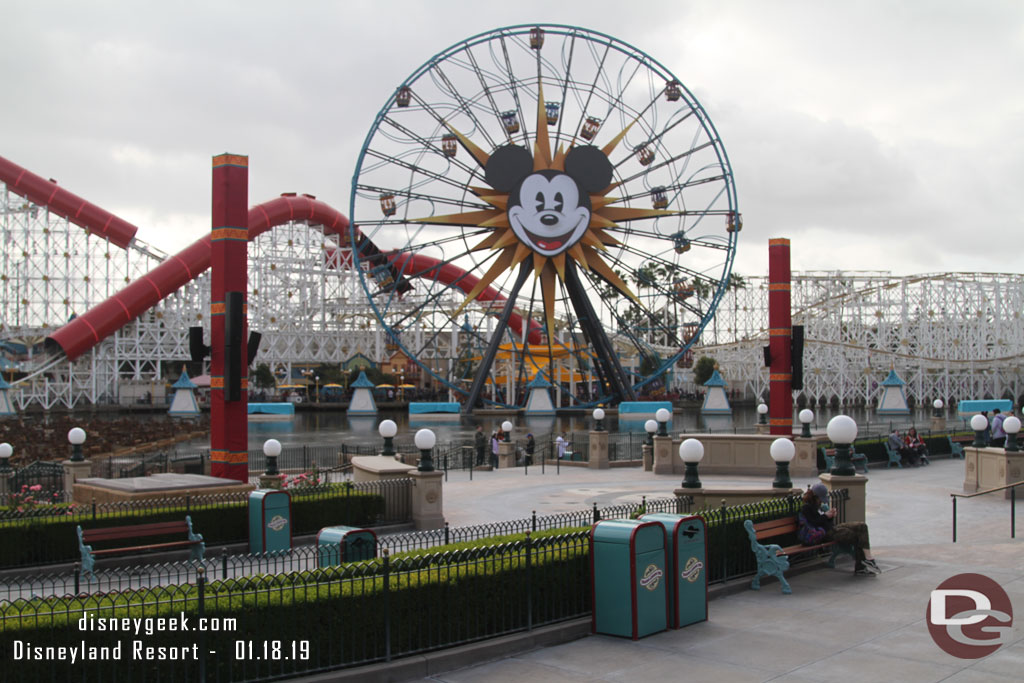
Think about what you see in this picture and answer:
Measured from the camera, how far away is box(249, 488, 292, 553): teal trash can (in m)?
15.7

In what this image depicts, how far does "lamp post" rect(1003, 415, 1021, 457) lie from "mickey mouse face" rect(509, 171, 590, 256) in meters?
35.3

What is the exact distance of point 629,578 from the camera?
32.7ft

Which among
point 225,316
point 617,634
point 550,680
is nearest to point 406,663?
point 550,680

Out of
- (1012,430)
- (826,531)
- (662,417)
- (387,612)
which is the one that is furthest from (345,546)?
(662,417)

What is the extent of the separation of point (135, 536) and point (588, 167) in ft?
145

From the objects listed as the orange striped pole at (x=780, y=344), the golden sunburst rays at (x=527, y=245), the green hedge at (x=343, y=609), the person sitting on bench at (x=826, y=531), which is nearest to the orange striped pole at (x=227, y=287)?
the green hedge at (x=343, y=609)

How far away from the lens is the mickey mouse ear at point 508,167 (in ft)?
176

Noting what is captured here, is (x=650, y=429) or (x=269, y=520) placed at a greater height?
(x=650, y=429)

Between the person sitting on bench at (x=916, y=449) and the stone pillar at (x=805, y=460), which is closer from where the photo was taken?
the stone pillar at (x=805, y=460)

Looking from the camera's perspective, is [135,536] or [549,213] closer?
[135,536]

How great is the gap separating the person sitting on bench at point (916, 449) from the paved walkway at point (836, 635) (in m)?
11.1

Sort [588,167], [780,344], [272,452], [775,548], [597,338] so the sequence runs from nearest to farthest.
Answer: [775,548] → [272,452] → [780,344] → [588,167] → [597,338]

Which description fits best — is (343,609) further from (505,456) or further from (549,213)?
(549,213)

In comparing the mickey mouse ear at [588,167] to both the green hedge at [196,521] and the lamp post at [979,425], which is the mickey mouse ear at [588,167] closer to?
the lamp post at [979,425]
